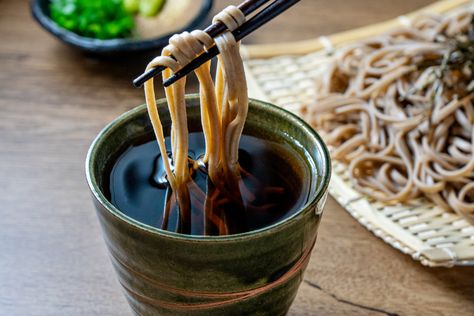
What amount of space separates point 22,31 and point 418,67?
899 mm

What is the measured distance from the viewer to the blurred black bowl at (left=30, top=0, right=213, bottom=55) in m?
1.34

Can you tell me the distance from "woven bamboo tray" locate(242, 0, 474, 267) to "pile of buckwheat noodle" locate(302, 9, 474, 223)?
0.9 inches

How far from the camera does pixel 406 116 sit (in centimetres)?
123

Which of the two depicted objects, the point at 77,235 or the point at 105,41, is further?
the point at 105,41

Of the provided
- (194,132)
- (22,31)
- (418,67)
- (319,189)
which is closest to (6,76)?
(22,31)

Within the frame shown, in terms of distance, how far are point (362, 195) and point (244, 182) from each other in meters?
0.38

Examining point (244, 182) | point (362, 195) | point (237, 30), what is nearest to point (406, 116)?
point (362, 195)

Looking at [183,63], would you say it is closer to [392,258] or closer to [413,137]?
[392,258]

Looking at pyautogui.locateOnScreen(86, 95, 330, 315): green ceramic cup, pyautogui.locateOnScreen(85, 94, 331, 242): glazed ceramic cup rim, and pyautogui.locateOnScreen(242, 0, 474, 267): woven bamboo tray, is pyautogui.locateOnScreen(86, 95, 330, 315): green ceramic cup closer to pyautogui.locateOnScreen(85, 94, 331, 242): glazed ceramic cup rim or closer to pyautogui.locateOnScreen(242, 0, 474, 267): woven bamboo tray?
pyautogui.locateOnScreen(85, 94, 331, 242): glazed ceramic cup rim

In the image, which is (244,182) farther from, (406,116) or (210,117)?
(406,116)

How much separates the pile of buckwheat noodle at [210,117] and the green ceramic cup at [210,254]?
7cm

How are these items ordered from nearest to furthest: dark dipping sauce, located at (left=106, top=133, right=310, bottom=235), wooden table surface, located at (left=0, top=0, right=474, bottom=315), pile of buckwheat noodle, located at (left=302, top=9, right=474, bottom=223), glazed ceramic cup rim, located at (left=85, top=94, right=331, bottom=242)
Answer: glazed ceramic cup rim, located at (left=85, top=94, right=331, bottom=242)
dark dipping sauce, located at (left=106, top=133, right=310, bottom=235)
wooden table surface, located at (left=0, top=0, right=474, bottom=315)
pile of buckwheat noodle, located at (left=302, top=9, right=474, bottom=223)

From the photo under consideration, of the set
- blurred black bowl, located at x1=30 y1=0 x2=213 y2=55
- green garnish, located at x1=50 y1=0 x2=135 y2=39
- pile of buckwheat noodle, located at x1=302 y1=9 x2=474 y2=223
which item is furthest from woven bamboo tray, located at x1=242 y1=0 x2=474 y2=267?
green garnish, located at x1=50 y1=0 x2=135 y2=39

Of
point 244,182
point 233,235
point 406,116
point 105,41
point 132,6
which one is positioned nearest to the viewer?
point 233,235
